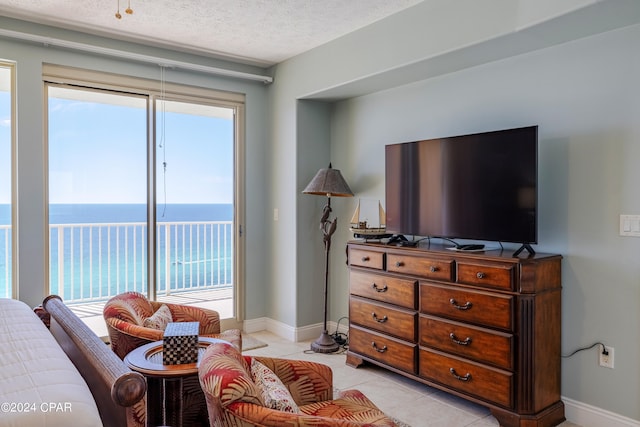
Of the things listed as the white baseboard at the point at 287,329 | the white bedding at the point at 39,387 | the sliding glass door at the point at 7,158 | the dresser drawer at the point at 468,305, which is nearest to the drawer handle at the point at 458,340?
the dresser drawer at the point at 468,305

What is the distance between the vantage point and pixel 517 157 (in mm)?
Answer: 2742

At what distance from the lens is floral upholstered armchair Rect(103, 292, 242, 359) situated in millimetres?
2682

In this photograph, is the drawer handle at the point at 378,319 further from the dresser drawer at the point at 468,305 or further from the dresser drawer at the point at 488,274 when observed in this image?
the dresser drawer at the point at 488,274

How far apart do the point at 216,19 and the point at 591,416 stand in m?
3.62

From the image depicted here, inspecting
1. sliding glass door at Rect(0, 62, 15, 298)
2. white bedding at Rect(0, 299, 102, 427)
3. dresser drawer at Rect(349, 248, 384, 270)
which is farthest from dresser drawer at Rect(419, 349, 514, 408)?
sliding glass door at Rect(0, 62, 15, 298)

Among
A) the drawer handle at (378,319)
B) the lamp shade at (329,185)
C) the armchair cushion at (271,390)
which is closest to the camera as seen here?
the armchair cushion at (271,390)

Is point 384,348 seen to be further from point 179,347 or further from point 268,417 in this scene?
point 268,417

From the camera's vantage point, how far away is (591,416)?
2.68 metres

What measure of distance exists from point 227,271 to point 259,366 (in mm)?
2932

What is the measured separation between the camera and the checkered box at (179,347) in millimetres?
2273

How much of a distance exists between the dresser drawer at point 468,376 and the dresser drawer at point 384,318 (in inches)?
7.2

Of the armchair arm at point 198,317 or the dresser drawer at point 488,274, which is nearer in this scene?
the dresser drawer at point 488,274

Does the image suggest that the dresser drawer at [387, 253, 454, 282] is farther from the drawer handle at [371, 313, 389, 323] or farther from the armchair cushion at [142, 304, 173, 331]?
the armchair cushion at [142, 304, 173, 331]

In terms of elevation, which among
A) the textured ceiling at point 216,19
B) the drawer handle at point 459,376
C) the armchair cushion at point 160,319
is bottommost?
A: the drawer handle at point 459,376
